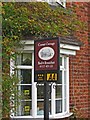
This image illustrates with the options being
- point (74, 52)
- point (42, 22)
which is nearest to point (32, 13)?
Result: point (42, 22)

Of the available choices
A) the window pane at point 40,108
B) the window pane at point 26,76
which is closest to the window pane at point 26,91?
the window pane at point 26,76

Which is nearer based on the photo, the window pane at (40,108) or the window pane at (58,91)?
the window pane at (40,108)

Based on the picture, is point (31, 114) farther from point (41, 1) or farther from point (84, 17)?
point (84, 17)

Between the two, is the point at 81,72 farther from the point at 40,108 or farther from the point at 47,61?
the point at 47,61

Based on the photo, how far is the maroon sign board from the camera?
6.69m

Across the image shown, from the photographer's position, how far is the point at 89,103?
38.9 ft

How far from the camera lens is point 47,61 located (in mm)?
6754

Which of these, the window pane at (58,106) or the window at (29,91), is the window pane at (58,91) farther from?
the window at (29,91)

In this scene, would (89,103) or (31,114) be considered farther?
(89,103)

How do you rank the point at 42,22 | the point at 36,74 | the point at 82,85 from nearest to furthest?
1. the point at 36,74
2. the point at 42,22
3. the point at 82,85

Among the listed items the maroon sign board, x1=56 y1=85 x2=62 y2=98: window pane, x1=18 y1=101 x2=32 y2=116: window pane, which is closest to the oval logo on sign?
the maroon sign board

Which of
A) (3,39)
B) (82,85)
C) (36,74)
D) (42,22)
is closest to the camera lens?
(36,74)

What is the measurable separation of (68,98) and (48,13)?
2694 mm

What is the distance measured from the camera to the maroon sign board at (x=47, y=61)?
6689mm
